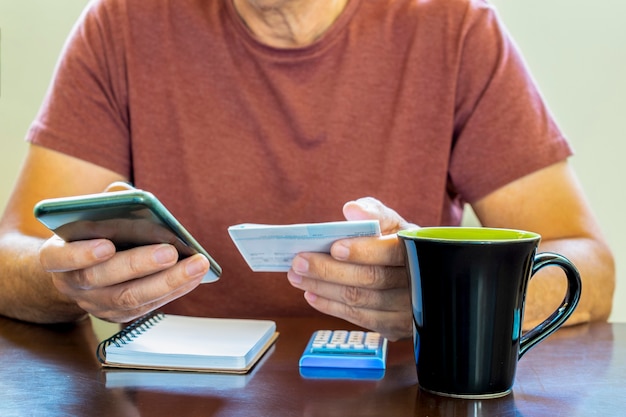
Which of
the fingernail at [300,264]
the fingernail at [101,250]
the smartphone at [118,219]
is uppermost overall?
the smartphone at [118,219]

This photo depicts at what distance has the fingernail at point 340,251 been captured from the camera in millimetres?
738

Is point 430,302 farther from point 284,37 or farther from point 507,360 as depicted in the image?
point 284,37

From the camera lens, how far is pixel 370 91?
49.2 inches

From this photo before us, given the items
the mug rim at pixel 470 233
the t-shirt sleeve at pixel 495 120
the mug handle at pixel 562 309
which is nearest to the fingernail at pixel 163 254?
the mug rim at pixel 470 233

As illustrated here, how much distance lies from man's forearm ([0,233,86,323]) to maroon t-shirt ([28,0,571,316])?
210mm

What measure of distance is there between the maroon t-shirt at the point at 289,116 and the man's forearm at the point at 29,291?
0.21 meters

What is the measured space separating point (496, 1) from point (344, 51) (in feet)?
1.77

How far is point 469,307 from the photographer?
0.60m

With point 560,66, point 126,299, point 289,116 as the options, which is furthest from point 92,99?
point 560,66

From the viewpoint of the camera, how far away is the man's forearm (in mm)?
951

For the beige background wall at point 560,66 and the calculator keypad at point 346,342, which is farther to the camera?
the beige background wall at point 560,66

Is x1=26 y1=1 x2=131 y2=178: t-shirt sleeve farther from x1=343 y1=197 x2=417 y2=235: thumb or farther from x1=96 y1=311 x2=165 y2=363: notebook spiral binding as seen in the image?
x1=343 y1=197 x2=417 y2=235: thumb

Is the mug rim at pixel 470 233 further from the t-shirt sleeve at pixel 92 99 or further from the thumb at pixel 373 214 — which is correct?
the t-shirt sleeve at pixel 92 99

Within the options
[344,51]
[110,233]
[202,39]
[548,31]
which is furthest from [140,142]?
[548,31]
